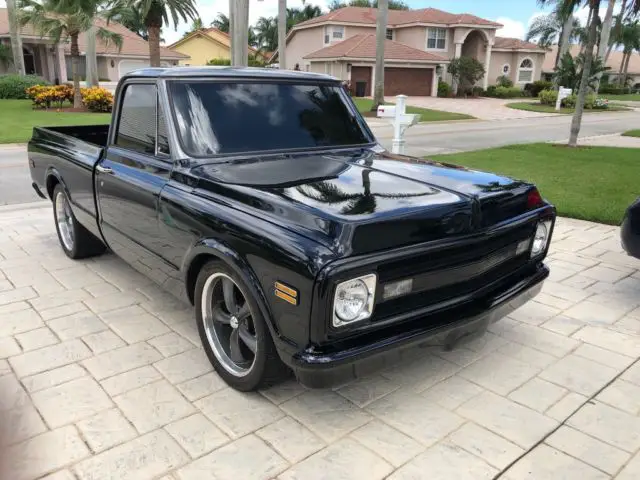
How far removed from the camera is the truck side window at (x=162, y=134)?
3689 millimetres

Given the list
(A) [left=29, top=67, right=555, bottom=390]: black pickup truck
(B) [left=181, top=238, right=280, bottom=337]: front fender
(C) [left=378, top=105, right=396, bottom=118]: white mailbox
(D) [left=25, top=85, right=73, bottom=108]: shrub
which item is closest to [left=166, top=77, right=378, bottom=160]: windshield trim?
(A) [left=29, top=67, right=555, bottom=390]: black pickup truck

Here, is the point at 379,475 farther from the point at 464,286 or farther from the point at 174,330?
the point at 174,330

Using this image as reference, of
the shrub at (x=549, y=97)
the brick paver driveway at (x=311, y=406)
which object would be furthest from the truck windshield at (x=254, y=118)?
the shrub at (x=549, y=97)

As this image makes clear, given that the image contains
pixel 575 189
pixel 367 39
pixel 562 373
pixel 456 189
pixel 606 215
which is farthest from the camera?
pixel 367 39

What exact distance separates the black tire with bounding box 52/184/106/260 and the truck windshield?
7.72 feet

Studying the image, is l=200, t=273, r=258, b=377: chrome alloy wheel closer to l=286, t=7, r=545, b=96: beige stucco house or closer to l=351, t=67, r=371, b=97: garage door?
l=286, t=7, r=545, b=96: beige stucco house

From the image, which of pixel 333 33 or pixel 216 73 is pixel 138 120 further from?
pixel 333 33

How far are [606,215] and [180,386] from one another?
6.31m

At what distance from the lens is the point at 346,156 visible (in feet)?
13.2

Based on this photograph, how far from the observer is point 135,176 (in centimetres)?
393

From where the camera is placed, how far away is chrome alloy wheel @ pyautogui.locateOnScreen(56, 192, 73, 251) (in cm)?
569

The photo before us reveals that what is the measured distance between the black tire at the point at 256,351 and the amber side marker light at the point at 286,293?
0.26 metres

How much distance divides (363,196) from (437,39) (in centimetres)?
5019

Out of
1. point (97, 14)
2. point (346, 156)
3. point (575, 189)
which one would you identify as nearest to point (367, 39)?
point (97, 14)
